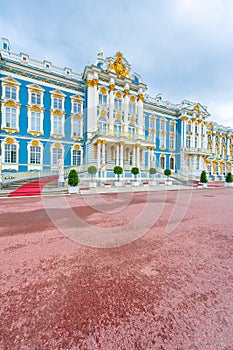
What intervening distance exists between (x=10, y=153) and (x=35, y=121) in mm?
4895

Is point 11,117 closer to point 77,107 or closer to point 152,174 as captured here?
point 77,107

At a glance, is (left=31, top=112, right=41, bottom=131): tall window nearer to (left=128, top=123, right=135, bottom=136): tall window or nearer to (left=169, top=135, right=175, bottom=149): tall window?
(left=128, top=123, right=135, bottom=136): tall window

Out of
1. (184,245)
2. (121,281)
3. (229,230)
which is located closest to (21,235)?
(121,281)

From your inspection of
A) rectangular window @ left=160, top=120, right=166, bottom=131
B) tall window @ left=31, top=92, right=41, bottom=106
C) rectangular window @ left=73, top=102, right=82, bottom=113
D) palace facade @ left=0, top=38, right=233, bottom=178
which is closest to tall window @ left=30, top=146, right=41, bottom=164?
palace facade @ left=0, top=38, right=233, bottom=178

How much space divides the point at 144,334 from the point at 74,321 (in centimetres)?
70

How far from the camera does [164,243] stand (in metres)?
3.31

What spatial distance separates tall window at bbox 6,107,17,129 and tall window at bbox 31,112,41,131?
1.84m

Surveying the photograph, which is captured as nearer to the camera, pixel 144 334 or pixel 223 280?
pixel 144 334

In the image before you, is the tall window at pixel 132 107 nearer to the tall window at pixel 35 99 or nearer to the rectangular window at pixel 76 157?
the rectangular window at pixel 76 157

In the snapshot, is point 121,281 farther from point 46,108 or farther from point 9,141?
point 46,108

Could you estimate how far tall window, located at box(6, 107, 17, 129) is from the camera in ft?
55.9

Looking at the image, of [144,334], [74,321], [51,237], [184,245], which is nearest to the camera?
[144,334]

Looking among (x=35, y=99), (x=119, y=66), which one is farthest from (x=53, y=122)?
(x=119, y=66)

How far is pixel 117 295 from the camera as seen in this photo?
6.12 ft
